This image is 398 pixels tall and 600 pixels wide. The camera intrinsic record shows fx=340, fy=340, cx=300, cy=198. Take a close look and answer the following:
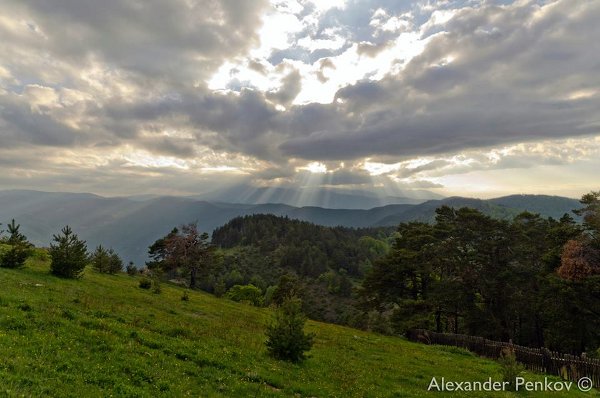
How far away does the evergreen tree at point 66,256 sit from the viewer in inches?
1168

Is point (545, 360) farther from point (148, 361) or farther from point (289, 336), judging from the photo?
point (148, 361)

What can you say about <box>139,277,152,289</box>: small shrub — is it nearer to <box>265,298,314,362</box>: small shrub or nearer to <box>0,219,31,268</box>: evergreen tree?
<box>0,219,31,268</box>: evergreen tree

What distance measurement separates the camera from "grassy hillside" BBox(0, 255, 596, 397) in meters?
10.2

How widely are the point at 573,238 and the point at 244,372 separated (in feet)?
129

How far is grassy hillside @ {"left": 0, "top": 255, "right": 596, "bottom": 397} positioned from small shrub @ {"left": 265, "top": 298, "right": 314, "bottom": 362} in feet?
2.70

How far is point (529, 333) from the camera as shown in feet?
174

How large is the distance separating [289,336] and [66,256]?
23.3 meters

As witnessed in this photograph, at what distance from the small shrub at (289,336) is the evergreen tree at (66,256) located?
21948 mm

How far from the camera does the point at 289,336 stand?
59.2ft

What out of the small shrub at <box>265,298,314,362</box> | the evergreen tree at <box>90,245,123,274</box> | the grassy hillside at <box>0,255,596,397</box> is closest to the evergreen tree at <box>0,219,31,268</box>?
the grassy hillside at <box>0,255,596,397</box>

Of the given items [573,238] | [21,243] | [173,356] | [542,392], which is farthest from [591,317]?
[21,243]

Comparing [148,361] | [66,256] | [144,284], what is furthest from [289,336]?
[144,284]

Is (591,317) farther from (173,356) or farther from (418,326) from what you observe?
(173,356)

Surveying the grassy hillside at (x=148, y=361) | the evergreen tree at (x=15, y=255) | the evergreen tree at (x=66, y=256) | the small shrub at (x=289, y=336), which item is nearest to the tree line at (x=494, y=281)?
the grassy hillside at (x=148, y=361)
